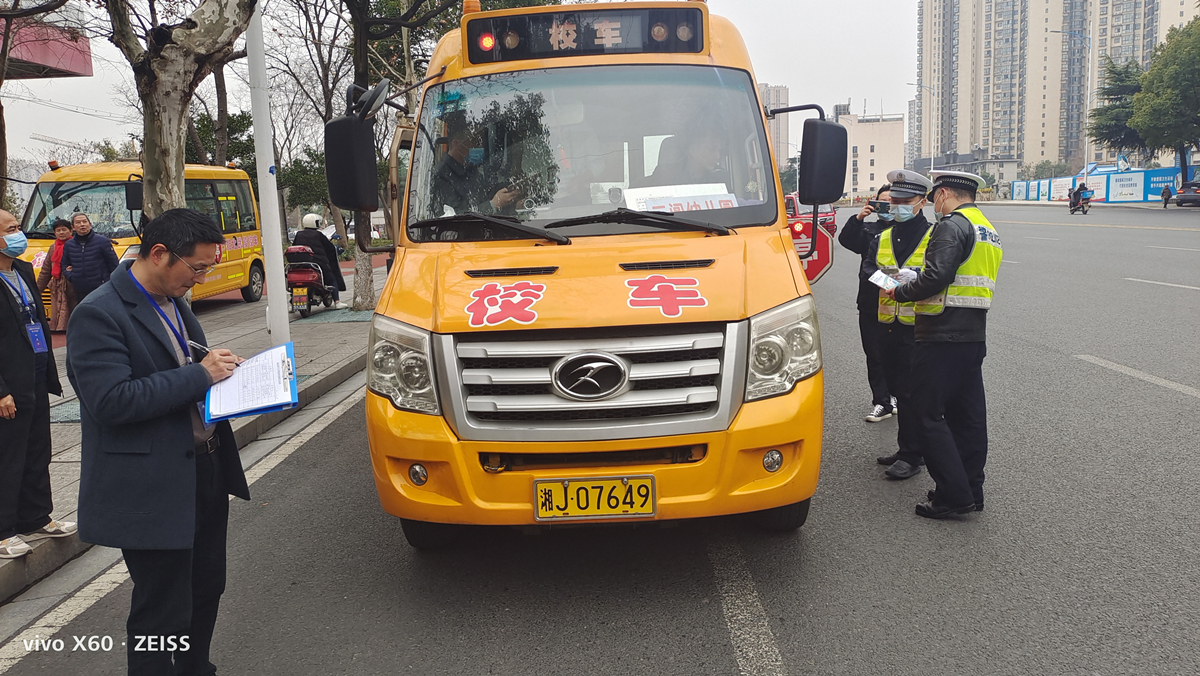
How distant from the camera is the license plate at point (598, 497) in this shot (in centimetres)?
348

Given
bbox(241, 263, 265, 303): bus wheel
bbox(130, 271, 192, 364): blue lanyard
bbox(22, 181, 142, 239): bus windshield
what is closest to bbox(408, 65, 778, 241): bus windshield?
bbox(130, 271, 192, 364): blue lanyard

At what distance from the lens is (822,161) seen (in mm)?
4695

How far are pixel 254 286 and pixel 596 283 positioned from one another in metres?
17.2

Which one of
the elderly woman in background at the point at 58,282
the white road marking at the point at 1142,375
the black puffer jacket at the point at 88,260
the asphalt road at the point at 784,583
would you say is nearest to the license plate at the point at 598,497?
the asphalt road at the point at 784,583

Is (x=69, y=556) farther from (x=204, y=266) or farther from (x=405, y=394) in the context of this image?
(x=204, y=266)

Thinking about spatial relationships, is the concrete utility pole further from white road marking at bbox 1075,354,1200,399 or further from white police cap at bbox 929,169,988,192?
white road marking at bbox 1075,354,1200,399

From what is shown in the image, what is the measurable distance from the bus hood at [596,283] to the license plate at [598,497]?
0.61 metres

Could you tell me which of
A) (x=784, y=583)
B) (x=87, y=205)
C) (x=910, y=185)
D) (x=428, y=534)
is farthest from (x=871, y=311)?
(x=87, y=205)

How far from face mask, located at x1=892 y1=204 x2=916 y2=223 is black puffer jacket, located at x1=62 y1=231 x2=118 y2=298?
7.87 meters

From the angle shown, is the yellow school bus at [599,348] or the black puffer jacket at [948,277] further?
the black puffer jacket at [948,277]

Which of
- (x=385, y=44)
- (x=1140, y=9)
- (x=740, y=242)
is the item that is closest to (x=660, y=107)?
(x=740, y=242)

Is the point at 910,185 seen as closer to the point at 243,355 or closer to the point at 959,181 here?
the point at 959,181

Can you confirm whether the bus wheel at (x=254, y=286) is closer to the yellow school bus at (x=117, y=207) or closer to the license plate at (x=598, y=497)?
the yellow school bus at (x=117, y=207)

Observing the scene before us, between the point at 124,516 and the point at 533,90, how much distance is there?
293 cm
